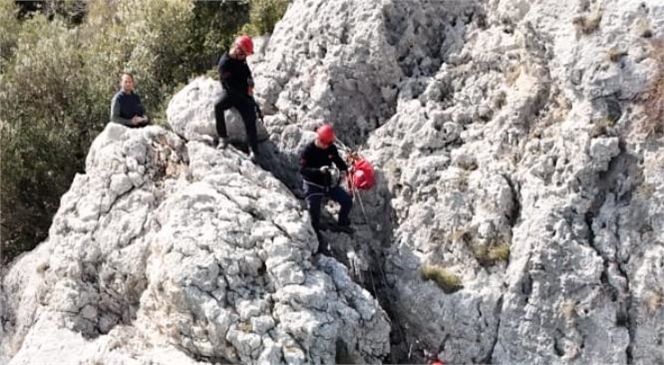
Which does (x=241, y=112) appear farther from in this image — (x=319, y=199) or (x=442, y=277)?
(x=442, y=277)

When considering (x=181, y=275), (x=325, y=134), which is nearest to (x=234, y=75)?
(x=325, y=134)

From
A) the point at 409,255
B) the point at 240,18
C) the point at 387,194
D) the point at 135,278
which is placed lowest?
the point at 135,278

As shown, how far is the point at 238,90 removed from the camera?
15898 mm

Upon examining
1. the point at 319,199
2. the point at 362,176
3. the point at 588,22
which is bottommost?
the point at 319,199

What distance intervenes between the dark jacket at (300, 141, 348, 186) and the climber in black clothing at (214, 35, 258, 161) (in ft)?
3.83

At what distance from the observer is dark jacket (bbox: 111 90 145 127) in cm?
1681

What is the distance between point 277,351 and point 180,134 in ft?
16.2

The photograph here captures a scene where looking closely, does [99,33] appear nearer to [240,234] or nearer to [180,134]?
[180,134]

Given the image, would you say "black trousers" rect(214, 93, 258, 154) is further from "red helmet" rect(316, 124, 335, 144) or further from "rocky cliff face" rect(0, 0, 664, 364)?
"red helmet" rect(316, 124, 335, 144)

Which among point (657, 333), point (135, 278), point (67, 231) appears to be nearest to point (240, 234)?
point (135, 278)

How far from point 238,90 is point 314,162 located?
6.26 feet

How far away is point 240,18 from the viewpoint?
2294 cm

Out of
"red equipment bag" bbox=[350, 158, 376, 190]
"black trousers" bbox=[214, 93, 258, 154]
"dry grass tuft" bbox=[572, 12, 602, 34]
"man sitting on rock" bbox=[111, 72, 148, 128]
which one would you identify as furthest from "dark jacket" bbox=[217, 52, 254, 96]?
"dry grass tuft" bbox=[572, 12, 602, 34]

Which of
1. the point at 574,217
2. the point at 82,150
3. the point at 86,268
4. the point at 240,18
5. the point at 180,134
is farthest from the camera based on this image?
the point at 240,18
